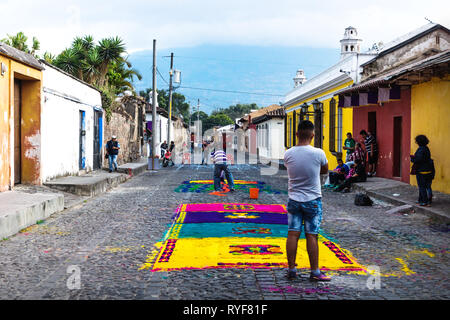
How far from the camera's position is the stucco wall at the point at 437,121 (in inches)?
541

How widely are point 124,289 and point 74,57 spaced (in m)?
28.5

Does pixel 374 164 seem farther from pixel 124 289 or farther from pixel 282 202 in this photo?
pixel 124 289

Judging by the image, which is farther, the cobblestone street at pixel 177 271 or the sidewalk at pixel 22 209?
the sidewalk at pixel 22 209

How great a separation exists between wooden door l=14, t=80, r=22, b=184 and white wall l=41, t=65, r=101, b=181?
0.58 meters

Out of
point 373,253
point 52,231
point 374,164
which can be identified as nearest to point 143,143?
point 374,164

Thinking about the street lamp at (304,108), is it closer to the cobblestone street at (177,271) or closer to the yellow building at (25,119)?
the yellow building at (25,119)

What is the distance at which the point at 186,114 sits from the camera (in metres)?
108

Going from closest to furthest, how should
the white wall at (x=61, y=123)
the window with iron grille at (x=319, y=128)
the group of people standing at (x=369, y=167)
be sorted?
the group of people standing at (x=369, y=167)
the white wall at (x=61, y=123)
the window with iron grille at (x=319, y=128)

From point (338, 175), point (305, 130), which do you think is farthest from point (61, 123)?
point (305, 130)

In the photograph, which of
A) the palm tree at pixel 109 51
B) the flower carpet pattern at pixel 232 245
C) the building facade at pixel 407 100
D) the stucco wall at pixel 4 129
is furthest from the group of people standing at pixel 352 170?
the palm tree at pixel 109 51

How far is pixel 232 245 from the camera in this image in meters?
7.53

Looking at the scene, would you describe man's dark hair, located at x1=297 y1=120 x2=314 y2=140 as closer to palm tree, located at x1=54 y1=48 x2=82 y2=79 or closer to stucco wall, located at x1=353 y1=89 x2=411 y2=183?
stucco wall, located at x1=353 y1=89 x2=411 y2=183

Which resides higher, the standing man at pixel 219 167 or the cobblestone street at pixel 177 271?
the standing man at pixel 219 167

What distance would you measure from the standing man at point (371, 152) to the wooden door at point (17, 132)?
11.4 meters
